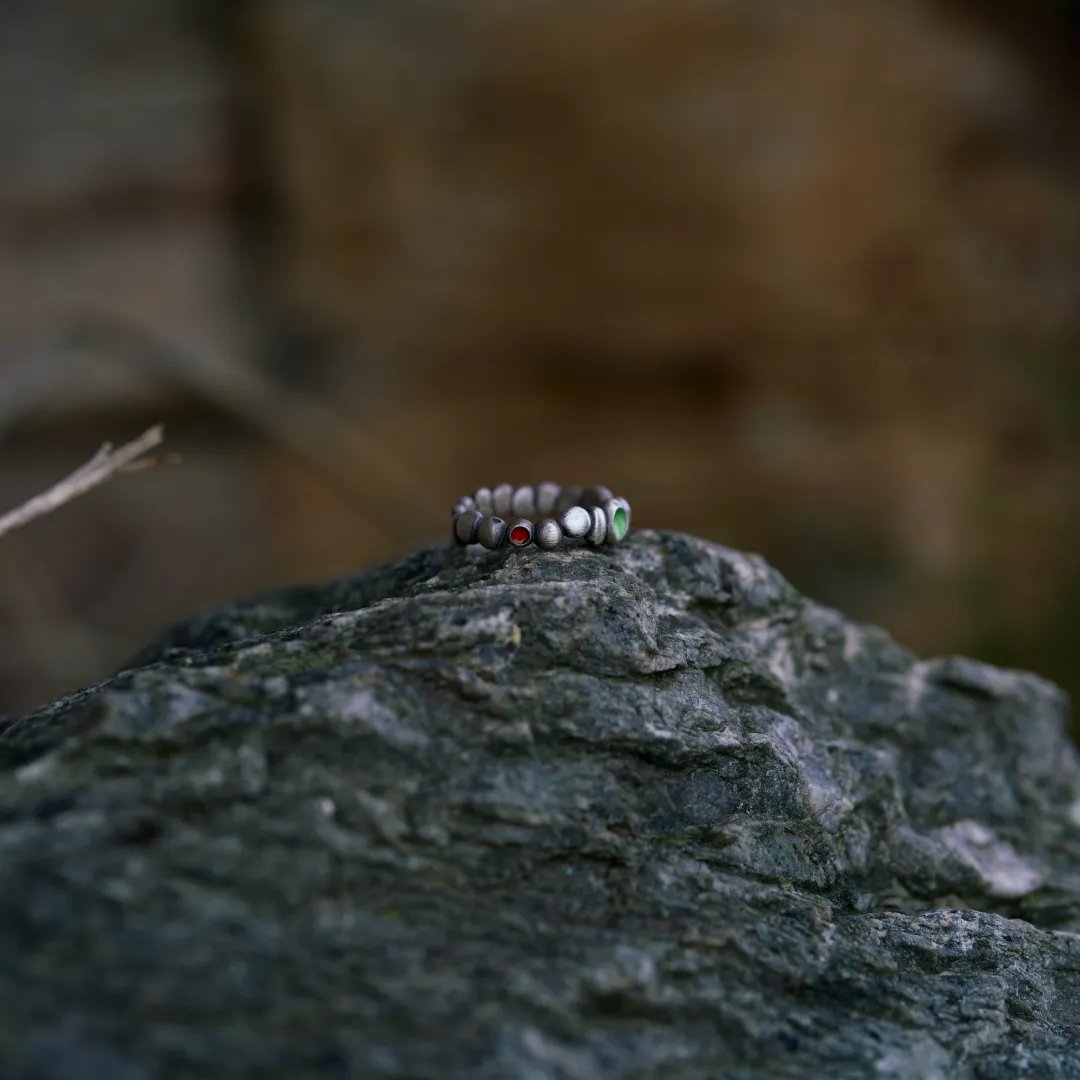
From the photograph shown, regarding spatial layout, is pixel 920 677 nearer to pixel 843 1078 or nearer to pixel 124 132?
pixel 843 1078

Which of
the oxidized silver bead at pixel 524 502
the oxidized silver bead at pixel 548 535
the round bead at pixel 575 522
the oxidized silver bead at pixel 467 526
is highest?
the oxidized silver bead at pixel 524 502

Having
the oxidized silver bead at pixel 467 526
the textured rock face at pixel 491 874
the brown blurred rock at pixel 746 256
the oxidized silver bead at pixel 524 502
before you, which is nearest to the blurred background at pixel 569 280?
the brown blurred rock at pixel 746 256

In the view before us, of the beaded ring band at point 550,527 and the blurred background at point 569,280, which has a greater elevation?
the blurred background at point 569,280

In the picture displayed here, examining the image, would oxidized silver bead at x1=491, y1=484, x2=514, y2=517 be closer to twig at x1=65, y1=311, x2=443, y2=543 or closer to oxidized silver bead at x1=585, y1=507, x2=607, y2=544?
oxidized silver bead at x1=585, y1=507, x2=607, y2=544

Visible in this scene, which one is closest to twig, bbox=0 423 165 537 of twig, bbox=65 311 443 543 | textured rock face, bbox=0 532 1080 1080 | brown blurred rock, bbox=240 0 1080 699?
textured rock face, bbox=0 532 1080 1080

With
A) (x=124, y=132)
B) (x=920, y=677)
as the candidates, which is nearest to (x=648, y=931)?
(x=920, y=677)

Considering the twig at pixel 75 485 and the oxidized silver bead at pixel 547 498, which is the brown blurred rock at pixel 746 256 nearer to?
the oxidized silver bead at pixel 547 498
